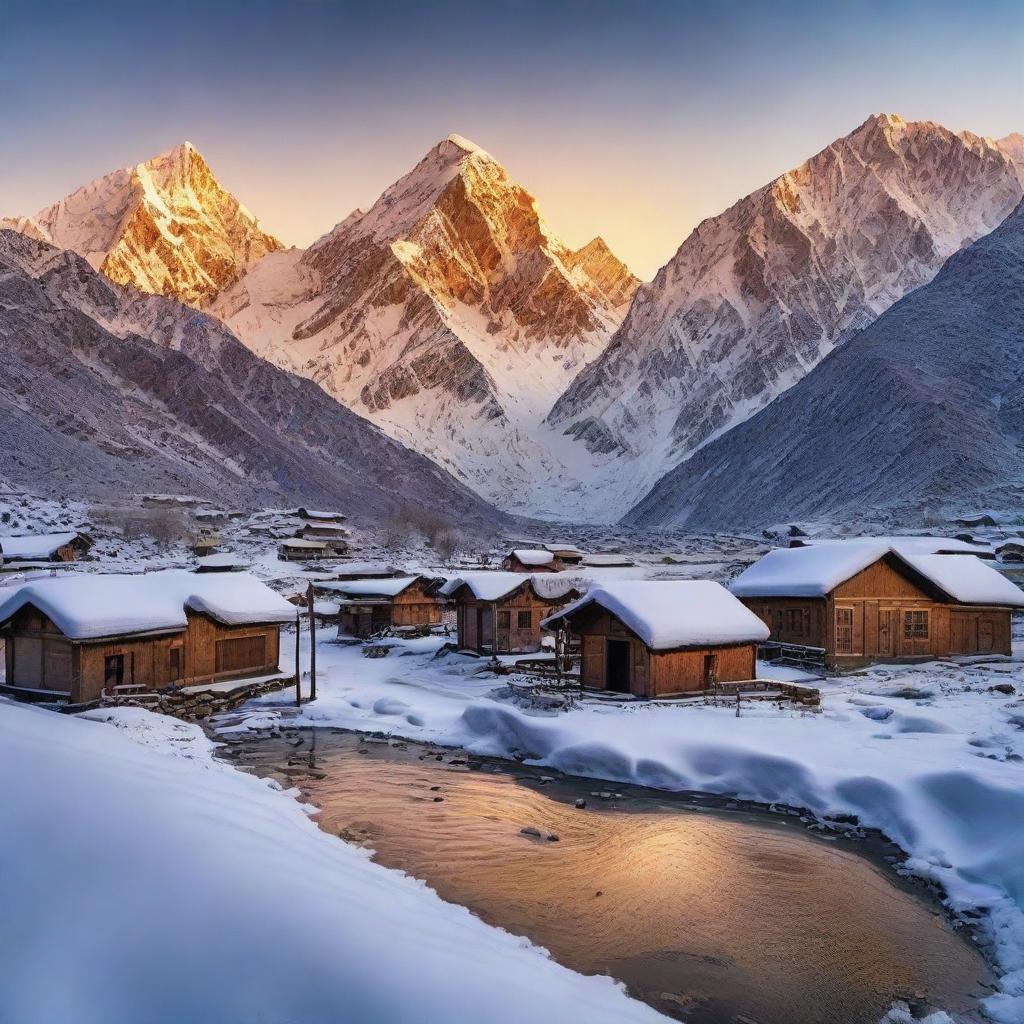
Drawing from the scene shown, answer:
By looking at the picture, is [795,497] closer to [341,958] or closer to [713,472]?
[713,472]

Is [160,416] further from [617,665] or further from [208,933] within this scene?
[208,933]

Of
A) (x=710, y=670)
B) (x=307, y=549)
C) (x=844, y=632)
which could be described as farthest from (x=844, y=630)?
(x=307, y=549)

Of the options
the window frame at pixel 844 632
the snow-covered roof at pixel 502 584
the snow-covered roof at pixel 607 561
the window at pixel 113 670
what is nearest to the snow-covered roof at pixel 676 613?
the window frame at pixel 844 632

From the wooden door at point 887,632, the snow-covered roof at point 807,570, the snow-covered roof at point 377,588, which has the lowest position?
the wooden door at point 887,632

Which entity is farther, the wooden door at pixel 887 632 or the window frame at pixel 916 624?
the window frame at pixel 916 624

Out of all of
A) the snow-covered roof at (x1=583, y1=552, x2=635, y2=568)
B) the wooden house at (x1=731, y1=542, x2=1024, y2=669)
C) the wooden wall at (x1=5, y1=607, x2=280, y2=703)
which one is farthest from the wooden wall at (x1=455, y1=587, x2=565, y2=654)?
the snow-covered roof at (x1=583, y1=552, x2=635, y2=568)

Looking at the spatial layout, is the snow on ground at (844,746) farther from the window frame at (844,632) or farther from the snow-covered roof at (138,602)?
the snow-covered roof at (138,602)
